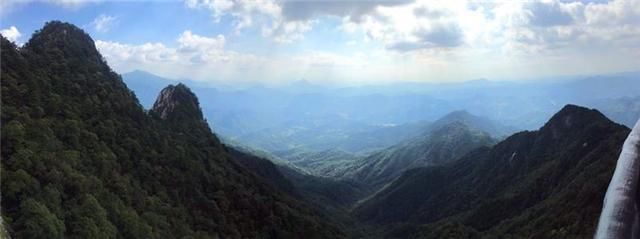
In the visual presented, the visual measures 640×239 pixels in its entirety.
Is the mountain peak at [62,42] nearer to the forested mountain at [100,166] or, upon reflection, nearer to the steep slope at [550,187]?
the forested mountain at [100,166]

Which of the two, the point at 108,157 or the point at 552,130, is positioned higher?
the point at 108,157

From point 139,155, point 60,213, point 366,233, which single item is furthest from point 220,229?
point 366,233

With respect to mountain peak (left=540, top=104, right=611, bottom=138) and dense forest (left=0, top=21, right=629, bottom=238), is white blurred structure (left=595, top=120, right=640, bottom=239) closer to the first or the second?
dense forest (left=0, top=21, right=629, bottom=238)

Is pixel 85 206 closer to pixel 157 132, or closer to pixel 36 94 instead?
pixel 36 94

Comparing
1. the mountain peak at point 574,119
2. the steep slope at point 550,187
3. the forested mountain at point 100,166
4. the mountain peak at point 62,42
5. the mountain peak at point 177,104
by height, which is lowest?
the steep slope at point 550,187

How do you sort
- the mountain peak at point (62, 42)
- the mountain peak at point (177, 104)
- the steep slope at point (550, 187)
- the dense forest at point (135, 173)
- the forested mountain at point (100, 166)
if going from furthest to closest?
the mountain peak at point (177, 104) < the mountain peak at point (62, 42) < the steep slope at point (550, 187) < the dense forest at point (135, 173) < the forested mountain at point (100, 166)

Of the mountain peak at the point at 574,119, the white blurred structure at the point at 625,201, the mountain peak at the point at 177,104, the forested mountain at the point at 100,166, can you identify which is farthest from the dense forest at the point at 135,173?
the white blurred structure at the point at 625,201

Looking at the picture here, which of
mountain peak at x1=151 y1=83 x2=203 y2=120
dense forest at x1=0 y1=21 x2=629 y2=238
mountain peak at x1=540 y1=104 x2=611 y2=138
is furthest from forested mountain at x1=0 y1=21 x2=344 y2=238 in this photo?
mountain peak at x1=540 y1=104 x2=611 y2=138
